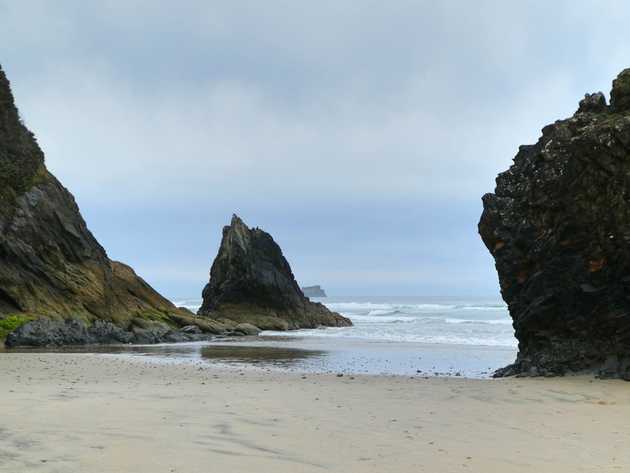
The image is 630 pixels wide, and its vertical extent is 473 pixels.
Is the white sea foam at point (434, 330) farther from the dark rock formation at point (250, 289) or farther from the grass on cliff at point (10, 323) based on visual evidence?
the grass on cliff at point (10, 323)

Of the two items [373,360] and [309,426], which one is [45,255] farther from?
[309,426]

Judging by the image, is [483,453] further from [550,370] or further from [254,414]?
[550,370]

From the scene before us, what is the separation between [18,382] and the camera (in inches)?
442

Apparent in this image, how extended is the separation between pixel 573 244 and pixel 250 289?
4607 cm

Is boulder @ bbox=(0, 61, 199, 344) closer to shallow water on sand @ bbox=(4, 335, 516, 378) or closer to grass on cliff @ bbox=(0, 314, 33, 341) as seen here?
grass on cliff @ bbox=(0, 314, 33, 341)

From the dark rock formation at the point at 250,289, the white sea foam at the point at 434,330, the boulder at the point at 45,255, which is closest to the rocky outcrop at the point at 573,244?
the white sea foam at the point at 434,330

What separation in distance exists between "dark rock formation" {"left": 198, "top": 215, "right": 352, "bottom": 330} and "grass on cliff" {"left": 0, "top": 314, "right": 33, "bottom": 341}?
1094 inches

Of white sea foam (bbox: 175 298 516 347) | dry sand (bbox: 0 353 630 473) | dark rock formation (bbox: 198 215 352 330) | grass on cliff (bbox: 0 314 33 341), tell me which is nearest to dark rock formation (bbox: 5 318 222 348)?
grass on cliff (bbox: 0 314 33 341)

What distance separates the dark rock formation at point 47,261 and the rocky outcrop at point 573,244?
871 inches

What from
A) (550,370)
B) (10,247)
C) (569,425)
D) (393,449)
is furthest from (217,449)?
(10,247)

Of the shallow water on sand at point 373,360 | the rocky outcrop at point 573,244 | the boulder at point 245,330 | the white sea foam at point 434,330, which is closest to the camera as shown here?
the rocky outcrop at point 573,244

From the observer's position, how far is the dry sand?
5684 mm

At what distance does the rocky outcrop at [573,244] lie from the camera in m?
12.8

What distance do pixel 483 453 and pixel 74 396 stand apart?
6895 millimetres
